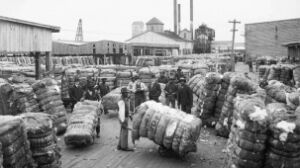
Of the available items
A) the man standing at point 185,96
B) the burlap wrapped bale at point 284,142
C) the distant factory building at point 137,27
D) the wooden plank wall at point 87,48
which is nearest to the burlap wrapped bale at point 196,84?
the man standing at point 185,96

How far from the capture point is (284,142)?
20.5ft

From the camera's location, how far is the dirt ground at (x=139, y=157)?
851 cm

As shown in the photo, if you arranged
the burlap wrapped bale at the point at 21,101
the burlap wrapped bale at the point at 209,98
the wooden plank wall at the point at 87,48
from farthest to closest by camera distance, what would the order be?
1. the wooden plank wall at the point at 87,48
2. the burlap wrapped bale at the point at 209,98
3. the burlap wrapped bale at the point at 21,101

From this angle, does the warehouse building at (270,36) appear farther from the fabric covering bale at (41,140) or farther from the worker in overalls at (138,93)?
the fabric covering bale at (41,140)

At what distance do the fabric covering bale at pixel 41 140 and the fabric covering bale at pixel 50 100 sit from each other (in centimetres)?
384

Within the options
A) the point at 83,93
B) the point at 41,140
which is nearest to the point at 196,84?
the point at 83,93

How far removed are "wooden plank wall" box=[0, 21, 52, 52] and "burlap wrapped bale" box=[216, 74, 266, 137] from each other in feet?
29.9

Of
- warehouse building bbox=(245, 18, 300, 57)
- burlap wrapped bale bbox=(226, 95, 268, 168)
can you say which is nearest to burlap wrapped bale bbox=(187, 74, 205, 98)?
Answer: burlap wrapped bale bbox=(226, 95, 268, 168)

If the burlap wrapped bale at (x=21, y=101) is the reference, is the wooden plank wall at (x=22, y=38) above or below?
above

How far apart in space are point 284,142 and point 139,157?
4.04 meters

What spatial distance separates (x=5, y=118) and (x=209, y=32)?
69958 millimetres

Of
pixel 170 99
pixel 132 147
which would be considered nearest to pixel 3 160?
pixel 132 147

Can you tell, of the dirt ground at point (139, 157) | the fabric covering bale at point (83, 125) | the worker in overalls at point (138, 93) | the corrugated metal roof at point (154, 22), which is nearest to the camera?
the dirt ground at point (139, 157)

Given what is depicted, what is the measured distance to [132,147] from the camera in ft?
32.8
